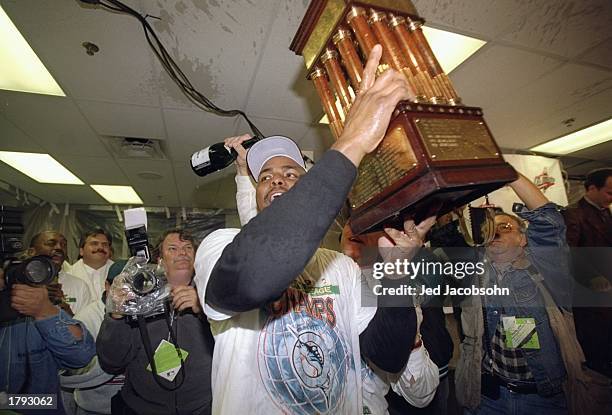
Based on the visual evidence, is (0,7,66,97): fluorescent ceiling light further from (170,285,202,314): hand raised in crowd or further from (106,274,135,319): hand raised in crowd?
(170,285,202,314): hand raised in crowd

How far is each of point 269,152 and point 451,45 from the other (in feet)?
5.75

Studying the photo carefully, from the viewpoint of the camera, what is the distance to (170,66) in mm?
2070

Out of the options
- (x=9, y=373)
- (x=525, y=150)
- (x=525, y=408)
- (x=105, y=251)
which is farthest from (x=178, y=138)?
(x=525, y=150)

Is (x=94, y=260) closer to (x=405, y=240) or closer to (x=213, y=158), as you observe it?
(x=213, y=158)

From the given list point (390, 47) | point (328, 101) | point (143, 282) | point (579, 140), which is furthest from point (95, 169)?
point (579, 140)

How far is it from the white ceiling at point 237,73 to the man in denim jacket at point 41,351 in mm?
1584

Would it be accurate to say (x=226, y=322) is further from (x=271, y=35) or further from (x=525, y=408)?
(x=525, y=408)

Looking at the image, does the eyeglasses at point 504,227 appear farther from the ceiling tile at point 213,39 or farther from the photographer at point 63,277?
the photographer at point 63,277

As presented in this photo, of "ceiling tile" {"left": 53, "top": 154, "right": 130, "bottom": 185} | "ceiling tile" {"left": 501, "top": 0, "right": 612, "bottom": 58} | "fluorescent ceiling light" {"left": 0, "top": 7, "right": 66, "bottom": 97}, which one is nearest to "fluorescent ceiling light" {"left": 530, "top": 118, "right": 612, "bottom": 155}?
"ceiling tile" {"left": 501, "top": 0, "right": 612, "bottom": 58}

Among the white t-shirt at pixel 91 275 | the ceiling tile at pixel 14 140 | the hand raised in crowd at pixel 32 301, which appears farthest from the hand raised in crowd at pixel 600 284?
the ceiling tile at pixel 14 140

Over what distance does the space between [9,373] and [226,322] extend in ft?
5.02

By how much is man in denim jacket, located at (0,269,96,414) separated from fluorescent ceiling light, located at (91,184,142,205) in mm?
3913

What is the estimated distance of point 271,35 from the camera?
6.14 ft

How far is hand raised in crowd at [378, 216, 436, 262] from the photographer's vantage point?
85 centimetres
